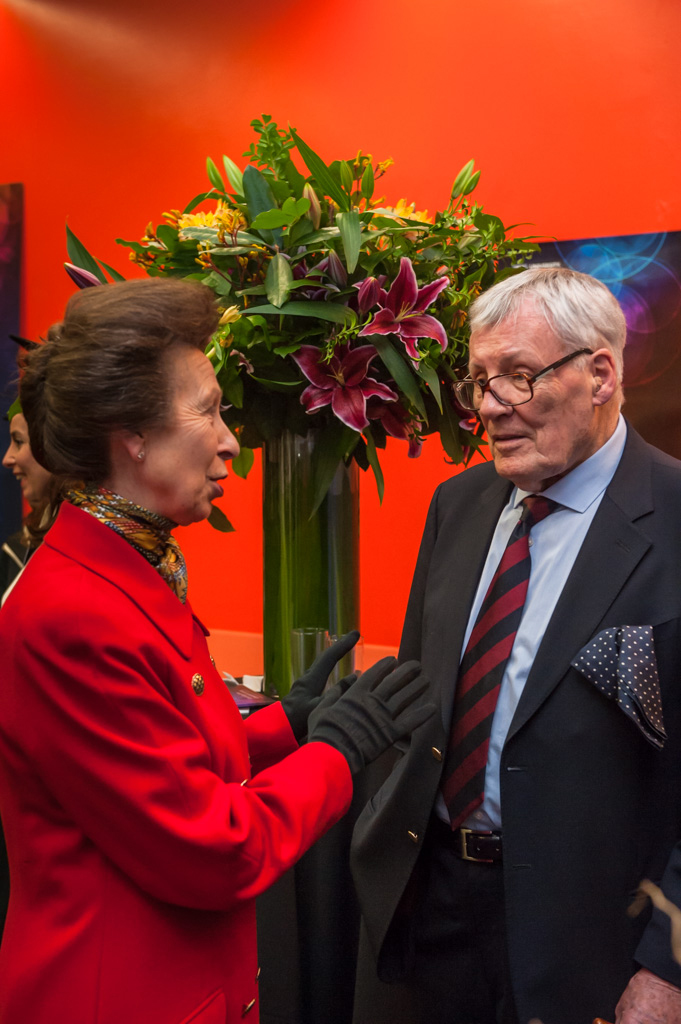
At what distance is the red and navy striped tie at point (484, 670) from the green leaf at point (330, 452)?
377 mm

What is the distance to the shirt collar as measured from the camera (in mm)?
1500

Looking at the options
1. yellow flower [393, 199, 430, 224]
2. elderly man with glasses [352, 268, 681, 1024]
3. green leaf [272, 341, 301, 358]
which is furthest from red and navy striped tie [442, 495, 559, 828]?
yellow flower [393, 199, 430, 224]

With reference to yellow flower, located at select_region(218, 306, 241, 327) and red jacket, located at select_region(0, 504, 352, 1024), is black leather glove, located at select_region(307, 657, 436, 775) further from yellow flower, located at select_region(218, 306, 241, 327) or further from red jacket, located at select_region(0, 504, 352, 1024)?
yellow flower, located at select_region(218, 306, 241, 327)

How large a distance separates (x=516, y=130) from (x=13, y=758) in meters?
2.27

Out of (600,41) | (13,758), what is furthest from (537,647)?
(600,41)

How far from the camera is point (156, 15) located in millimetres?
3285

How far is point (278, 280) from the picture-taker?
5.32 ft

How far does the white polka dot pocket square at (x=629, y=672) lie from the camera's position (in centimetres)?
128

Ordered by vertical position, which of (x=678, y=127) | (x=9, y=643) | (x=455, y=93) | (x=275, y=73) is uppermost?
(x=275, y=73)

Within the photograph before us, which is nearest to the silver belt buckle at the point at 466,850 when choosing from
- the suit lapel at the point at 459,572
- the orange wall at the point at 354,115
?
the suit lapel at the point at 459,572

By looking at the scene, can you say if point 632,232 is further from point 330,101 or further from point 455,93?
point 330,101

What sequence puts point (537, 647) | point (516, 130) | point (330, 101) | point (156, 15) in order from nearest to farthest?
point (537, 647)
point (516, 130)
point (330, 101)
point (156, 15)

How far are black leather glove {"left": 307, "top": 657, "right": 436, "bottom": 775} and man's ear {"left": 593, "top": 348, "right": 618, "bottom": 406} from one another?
55cm

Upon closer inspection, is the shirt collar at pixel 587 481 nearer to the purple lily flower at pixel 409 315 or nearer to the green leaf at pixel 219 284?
the purple lily flower at pixel 409 315
